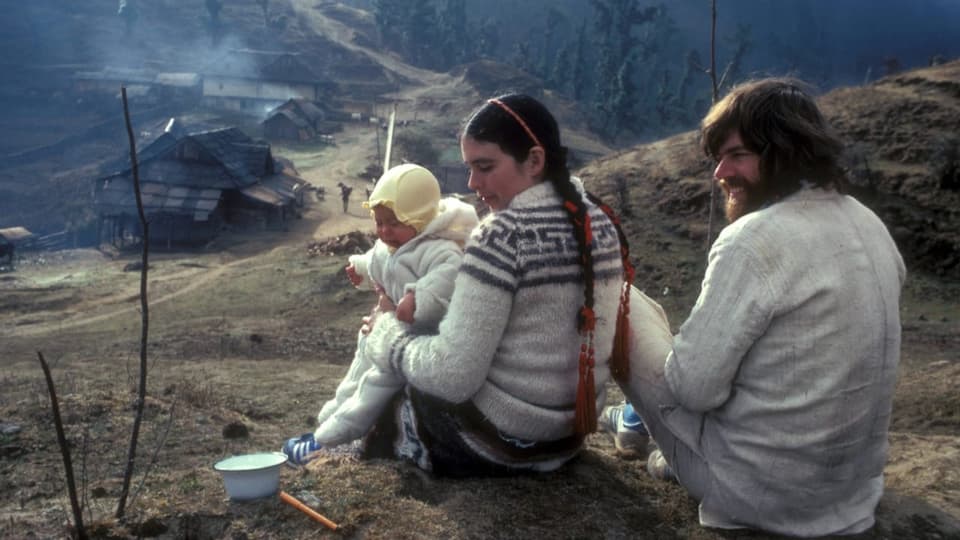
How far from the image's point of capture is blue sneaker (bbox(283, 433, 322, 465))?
13.4 ft

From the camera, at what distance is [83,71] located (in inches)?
2144

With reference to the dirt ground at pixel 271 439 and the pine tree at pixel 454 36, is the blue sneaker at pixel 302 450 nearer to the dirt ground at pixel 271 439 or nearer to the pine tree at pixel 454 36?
the dirt ground at pixel 271 439

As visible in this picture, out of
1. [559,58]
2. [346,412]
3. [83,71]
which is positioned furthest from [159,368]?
[559,58]

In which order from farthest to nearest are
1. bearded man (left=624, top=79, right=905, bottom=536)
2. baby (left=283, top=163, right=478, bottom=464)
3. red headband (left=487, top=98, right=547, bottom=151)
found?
baby (left=283, top=163, right=478, bottom=464)
red headband (left=487, top=98, right=547, bottom=151)
bearded man (left=624, top=79, right=905, bottom=536)

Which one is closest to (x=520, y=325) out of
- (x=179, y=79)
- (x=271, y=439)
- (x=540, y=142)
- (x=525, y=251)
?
(x=525, y=251)

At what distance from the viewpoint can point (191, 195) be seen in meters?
28.8

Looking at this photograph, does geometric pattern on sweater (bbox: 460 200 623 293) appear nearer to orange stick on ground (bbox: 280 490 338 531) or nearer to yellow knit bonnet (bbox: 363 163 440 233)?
yellow knit bonnet (bbox: 363 163 440 233)

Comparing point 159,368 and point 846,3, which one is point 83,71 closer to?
point 159,368

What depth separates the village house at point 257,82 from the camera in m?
50.7

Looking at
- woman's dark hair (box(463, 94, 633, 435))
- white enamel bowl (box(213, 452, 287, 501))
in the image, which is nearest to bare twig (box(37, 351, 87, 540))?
white enamel bowl (box(213, 452, 287, 501))

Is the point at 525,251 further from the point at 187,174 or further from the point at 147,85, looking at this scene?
the point at 147,85

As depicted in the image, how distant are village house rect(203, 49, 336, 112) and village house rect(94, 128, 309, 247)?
778 inches

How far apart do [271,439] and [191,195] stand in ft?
78.0

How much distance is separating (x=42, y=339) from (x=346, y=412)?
12.6 meters
